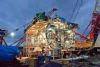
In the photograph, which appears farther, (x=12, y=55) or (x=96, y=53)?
(x=96, y=53)

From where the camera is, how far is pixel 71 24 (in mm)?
51094

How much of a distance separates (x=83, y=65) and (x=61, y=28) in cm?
1961

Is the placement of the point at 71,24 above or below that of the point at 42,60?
above

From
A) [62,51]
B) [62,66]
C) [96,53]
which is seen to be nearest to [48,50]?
[62,51]

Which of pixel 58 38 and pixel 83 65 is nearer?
pixel 83 65

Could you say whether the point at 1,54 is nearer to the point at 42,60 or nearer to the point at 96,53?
the point at 42,60

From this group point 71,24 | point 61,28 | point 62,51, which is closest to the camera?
point 62,51

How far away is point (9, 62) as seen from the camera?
2419cm

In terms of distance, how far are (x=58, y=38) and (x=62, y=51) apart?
450 cm

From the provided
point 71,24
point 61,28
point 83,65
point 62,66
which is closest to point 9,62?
point 62,66

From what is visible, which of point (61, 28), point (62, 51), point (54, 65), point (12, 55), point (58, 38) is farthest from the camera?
point (61, 28)

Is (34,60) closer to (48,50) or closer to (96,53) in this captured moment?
(48,50)

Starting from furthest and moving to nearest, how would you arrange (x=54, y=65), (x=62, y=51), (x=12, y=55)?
(x=62, y=51), (x=12, y=55), (x=54, y=65)

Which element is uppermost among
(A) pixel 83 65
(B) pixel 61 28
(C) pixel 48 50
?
(B) pixel 61 28
